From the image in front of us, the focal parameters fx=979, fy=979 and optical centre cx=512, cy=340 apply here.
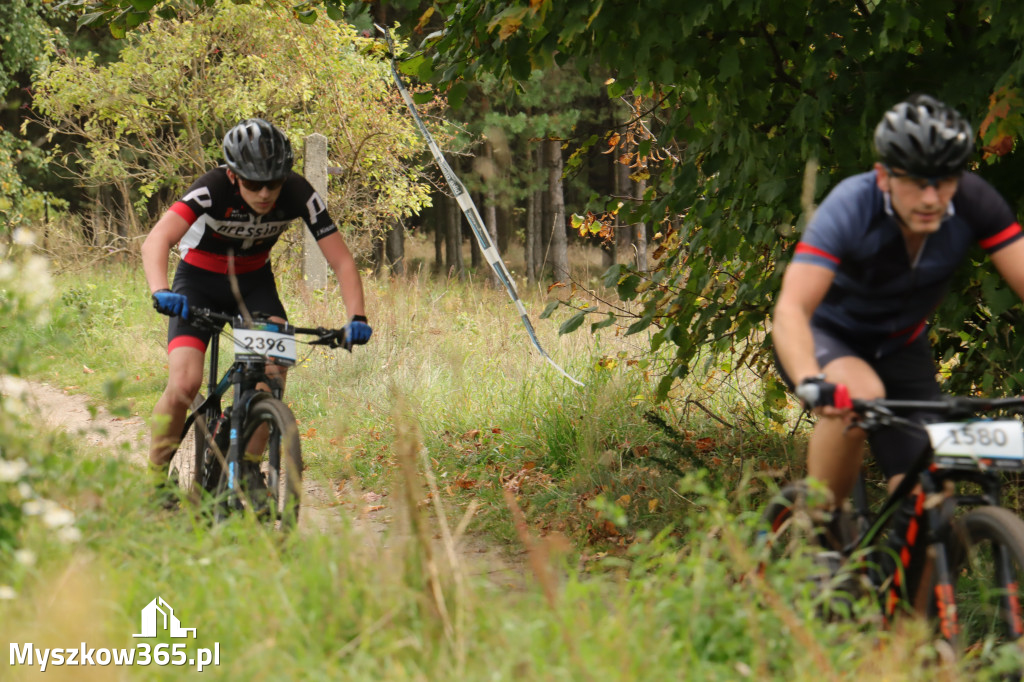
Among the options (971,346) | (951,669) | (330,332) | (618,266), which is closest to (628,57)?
(618,266)

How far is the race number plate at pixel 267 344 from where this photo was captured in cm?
461

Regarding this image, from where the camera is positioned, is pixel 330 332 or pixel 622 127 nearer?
pixel 330 332

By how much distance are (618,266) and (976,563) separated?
2667 millimetres

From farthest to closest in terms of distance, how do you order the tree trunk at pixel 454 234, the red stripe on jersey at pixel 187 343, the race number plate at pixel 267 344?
the tree trunk at pixel 454 234
the red stripe on jersey at pixel 187 343
the race number plate at pixel 267 344

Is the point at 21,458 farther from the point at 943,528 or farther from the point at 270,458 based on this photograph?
the point at 943,528

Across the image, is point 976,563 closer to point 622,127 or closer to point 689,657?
point 689,657

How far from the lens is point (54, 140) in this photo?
31.0 metres

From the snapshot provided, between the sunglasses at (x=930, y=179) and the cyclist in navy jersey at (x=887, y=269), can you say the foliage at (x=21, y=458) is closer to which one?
the cyclist in navy jersey at (x=887, y=269)

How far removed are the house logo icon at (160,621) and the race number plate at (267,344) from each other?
181cm

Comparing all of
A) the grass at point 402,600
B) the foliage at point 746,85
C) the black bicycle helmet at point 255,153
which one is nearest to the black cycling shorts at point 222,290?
the black bicycle helmet at point 255,153

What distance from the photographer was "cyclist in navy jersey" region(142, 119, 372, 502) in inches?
185

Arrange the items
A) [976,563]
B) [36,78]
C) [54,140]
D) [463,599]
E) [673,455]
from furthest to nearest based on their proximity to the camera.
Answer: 1. [54,140]
2. [36,78]
3. [673,455]
4. [976,563]
5. [463,599]

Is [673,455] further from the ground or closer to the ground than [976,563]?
closer to the ground

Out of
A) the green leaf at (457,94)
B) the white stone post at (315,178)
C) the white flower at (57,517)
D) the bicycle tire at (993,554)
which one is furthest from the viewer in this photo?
the white stone post at (315,178)
